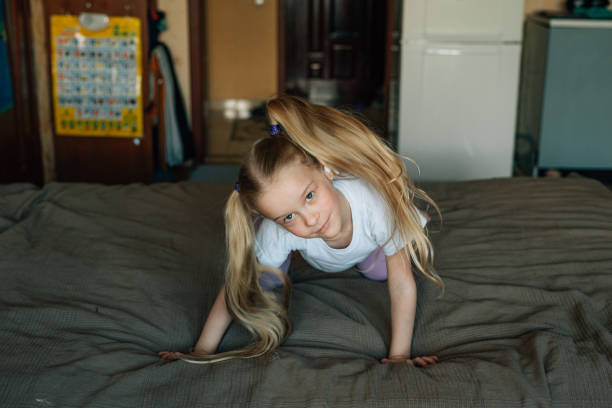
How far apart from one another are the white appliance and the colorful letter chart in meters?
1.63

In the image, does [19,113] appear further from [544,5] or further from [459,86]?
[544,5]

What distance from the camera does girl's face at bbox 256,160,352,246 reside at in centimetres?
140

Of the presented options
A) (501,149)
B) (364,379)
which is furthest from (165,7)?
(364,379)

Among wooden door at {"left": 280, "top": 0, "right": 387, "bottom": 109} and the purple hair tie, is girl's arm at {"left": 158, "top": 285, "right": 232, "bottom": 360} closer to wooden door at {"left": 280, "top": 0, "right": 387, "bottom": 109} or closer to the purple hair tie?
the purple hair tie

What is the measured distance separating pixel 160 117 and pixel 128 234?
7.93 ft

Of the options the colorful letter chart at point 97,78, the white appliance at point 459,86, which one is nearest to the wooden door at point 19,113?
the colorful letter chart at point 97,78

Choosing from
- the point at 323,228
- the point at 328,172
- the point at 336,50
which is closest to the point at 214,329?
the point at 323,228

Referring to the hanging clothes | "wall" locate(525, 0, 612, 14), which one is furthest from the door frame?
"wall" locate(525, 0, 612, 14)

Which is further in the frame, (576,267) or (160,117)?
(160,117)

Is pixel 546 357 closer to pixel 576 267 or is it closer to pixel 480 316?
pixel 480 316

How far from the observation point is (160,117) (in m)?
4.34

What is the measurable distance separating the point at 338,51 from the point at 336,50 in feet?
0.08

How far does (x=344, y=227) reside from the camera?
5.39 ft

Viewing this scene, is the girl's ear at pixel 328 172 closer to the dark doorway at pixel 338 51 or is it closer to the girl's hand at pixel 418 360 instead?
the girl's hand at pixel 418 360
